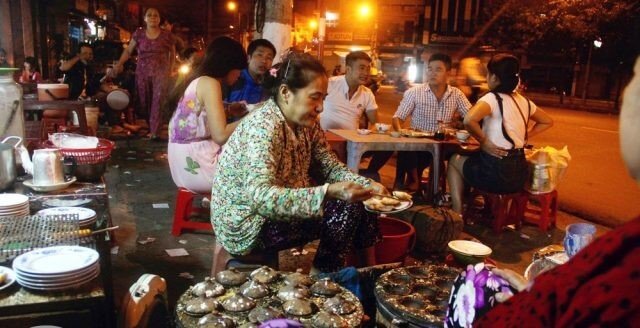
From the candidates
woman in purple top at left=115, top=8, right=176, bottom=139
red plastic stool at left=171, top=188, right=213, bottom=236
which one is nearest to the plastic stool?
red plastic stool at left=171, top=188, right=213, bottom=236

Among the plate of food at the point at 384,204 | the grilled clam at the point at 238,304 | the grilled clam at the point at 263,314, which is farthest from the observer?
the plate of food at the point at 384,204

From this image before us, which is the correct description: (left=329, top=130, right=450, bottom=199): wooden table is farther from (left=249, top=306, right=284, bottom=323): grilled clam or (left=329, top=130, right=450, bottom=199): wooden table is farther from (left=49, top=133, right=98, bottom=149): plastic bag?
(left=249, top=306, right=284, bottom=323): grilled clam

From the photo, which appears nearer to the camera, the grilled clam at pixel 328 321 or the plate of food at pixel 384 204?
the grilled clam at pixel 328 321

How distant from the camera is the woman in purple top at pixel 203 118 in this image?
4.73 metres

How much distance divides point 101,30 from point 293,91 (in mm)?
22368

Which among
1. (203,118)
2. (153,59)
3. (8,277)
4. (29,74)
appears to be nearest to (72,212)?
(8,277)

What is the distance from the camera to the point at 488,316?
139 centimetres

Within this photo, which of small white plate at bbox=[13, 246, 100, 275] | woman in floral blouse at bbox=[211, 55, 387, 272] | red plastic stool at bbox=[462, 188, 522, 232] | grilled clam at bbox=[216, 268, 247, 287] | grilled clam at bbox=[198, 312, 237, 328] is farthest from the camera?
red plastic stool at bbox=[462, 188, 522, 232]

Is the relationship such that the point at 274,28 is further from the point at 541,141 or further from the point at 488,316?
the point at 541,141

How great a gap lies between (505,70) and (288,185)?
3.36m

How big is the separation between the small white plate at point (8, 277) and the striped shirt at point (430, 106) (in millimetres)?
5714

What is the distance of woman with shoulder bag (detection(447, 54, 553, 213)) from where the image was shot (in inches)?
218

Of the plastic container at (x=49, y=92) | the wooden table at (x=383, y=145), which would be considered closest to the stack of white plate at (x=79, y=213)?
the wooden table at (x=383, y=145)

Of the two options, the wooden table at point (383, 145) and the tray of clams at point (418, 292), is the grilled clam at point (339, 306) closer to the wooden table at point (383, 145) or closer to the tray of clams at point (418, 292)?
the tray of clams at point (418, 292)
